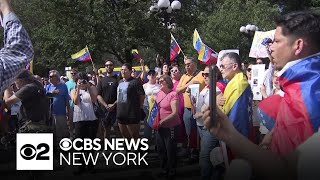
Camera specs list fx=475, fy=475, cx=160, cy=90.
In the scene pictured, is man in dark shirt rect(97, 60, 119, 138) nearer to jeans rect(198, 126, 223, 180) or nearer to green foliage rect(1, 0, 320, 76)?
jeans rect(198, 126, 223, 180)

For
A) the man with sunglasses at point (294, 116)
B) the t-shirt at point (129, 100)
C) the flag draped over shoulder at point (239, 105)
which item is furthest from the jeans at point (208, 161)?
the man with sunglasses at point (294, 116)

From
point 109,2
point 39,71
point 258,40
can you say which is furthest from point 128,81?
point 39,71

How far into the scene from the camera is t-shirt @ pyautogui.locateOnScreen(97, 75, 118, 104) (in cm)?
873

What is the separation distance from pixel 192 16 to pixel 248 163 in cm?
2876

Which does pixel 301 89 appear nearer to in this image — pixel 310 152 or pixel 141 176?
pixel 310 152

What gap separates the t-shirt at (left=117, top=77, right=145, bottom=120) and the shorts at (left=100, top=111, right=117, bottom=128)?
0.95 metres

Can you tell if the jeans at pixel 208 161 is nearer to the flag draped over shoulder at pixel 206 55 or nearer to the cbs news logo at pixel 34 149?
the cbs news logo at pixel 34 149

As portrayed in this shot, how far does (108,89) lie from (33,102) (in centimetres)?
336

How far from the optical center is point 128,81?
26.1 ft

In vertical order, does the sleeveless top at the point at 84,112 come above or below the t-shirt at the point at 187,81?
below

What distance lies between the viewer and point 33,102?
5402 millimetres

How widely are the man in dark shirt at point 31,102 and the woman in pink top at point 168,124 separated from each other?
1.80 metres

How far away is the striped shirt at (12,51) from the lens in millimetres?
1935

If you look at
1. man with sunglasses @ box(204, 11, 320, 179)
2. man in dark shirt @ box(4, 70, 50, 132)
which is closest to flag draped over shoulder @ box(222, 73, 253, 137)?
man in dark shirt @ box(4, 70, 50, 132)
